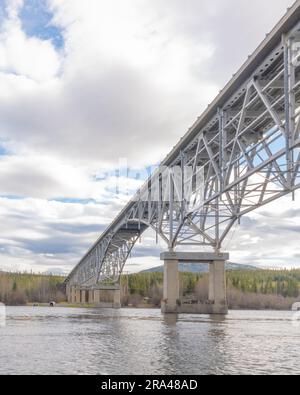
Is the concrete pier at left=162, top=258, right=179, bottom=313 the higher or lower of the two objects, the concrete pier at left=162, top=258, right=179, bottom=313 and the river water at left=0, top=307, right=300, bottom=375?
the higher

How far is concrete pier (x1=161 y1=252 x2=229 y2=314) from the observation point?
59.4 m

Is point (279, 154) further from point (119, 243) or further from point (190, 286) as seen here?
point (190, 286)

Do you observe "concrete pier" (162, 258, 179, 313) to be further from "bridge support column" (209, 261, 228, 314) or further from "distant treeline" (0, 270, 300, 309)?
"distant treeline" (0, 270, 300, 309)

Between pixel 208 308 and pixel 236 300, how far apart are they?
92082 mm

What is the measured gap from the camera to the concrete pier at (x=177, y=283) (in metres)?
59.4

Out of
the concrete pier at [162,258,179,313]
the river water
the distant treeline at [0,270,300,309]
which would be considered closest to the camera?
the river water

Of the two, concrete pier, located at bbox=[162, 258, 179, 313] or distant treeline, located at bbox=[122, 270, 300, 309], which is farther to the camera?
distant treeline, located at bbox=[122, 270, 300, 309]

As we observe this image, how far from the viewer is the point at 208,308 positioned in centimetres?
6141

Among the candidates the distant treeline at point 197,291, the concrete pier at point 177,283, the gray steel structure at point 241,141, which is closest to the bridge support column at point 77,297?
the distant treeline at point 197,291

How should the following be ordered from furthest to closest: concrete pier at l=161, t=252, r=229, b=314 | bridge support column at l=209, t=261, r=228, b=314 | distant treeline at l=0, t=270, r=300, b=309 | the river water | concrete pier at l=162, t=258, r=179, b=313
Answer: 1. distant treeline at l=0, t=270, r=300, b=309
2. bridge support column at l=209, t=261, r=228, b=314
3. concrete pier at l=161, t=252, r=229, b=314
4. concrete pier at l=162, t=258, r=179, b=313
5. the river water

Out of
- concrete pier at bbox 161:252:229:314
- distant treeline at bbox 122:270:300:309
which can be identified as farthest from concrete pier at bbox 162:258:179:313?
distant treeline at bbox 122:270:300:309

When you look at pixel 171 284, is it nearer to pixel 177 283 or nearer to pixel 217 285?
pixel 177 283
